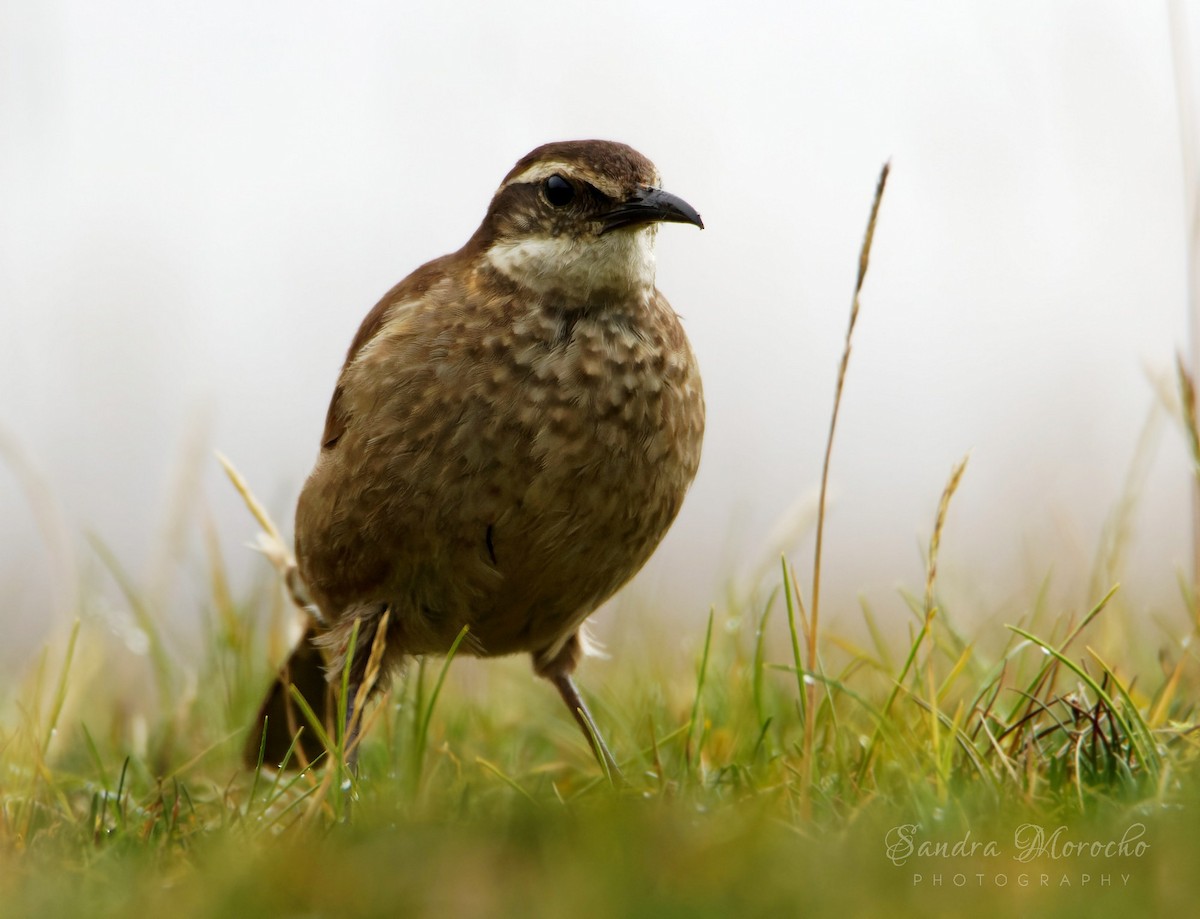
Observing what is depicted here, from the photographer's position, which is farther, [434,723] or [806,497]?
[806,497]

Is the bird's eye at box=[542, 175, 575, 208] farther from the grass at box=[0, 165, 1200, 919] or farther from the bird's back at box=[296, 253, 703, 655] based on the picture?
the grass at box=[0, 165, 1200, 919]

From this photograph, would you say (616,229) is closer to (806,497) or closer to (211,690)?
(806,497)

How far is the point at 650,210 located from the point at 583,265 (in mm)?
270

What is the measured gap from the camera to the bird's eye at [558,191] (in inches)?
180

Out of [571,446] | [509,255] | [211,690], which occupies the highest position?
[509,255]

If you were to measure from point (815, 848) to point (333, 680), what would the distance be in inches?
88.2

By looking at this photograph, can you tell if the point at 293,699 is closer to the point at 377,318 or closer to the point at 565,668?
the point at 565,668

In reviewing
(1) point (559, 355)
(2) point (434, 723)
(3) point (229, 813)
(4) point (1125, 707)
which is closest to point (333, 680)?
(2) point (434, 723)

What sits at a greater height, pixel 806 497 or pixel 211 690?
pixel 806 497

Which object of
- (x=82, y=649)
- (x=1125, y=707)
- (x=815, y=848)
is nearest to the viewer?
(x=815, y=848)

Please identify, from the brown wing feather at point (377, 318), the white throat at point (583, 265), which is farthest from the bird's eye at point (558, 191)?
the brown wing feather at point (377, 318)

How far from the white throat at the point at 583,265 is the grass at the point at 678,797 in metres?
1.03

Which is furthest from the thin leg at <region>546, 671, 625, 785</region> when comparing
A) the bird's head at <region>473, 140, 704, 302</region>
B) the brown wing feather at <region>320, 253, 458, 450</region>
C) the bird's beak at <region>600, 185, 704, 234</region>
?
the bird's beak at <region>600, 185, 704, 234</region>

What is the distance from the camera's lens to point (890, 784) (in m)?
3.55
